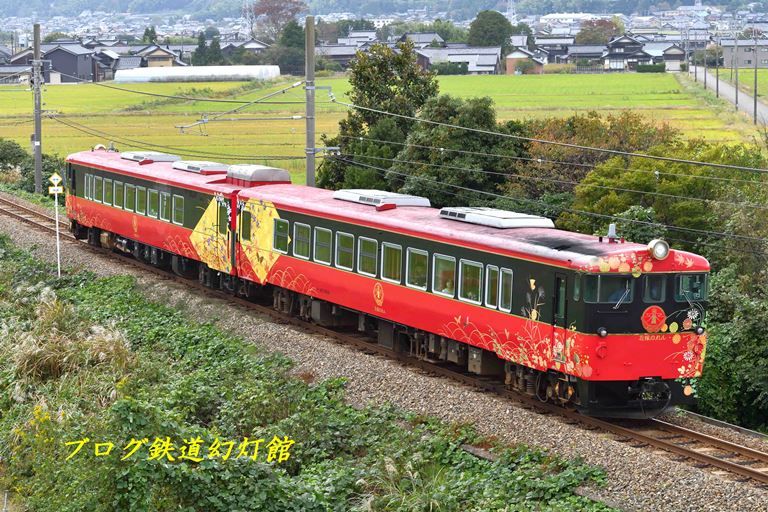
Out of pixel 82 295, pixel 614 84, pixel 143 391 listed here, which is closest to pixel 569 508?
pixel 143 391

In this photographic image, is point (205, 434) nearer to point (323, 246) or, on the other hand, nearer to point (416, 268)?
point (416, 268)

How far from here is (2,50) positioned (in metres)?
151

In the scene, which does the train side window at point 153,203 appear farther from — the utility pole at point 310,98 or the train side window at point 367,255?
the train side window at point 367,255

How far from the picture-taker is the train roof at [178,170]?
2616cm

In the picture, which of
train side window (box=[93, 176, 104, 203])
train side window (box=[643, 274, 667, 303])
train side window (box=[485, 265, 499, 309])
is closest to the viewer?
train side window (box=[643, 274, 667, 303])

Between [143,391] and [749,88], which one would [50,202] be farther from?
[749,88]

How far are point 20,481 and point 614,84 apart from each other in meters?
78.8

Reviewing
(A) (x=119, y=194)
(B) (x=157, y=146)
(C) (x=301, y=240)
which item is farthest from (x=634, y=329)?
(B) (x=157, y=146)

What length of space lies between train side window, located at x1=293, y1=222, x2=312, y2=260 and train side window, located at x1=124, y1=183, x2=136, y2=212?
8.18 m

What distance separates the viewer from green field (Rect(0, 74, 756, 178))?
190 feet

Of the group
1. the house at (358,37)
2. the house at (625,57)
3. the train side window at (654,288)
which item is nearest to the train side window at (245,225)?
the train side window at (654,288)

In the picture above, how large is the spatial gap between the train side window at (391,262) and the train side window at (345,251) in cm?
98

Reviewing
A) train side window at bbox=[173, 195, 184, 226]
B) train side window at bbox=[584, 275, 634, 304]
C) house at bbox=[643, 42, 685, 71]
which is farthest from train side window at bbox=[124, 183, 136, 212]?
house at bbox=[643, 42, 685, 71]

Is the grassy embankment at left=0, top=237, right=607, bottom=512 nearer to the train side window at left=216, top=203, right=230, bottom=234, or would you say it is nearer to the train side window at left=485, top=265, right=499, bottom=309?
the train side window at left=485, top=265, right=499, bottom=309
